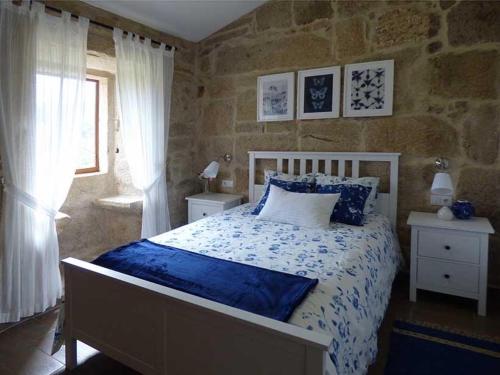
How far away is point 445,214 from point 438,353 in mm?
1026

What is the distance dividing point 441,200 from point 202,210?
7.03 feet

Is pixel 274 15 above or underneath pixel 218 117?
above

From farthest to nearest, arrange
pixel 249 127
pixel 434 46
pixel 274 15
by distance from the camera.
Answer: pixel 249 127
pixel 274 15
pixel 434 46

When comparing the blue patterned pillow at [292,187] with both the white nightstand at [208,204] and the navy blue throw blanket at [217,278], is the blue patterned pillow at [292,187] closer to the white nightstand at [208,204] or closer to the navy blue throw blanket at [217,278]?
the white nightstand at [208,204]

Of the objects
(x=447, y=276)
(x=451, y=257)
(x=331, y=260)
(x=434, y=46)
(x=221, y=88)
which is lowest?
(x=447, y=276)

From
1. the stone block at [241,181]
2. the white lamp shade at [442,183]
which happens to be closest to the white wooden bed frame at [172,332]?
the white lamp shade at [442,183]

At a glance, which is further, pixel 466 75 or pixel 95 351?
pixel 466 75

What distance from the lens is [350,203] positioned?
2.69 meters

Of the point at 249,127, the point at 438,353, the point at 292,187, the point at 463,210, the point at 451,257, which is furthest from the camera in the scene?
the point at 249,127

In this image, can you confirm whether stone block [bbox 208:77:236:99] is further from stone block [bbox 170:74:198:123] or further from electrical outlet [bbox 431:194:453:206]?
electrical outlet [bbox 431:194:453:206]

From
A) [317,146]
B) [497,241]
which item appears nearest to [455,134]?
[497,241]

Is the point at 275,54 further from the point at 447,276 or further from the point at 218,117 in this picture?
the point at 447,276

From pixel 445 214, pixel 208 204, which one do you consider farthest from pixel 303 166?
pixel 445 214

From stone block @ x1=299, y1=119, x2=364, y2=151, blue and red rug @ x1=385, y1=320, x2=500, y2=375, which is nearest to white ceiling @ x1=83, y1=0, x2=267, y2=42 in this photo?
stone block @ x1=299, y1=119, x2=364, y2=151
